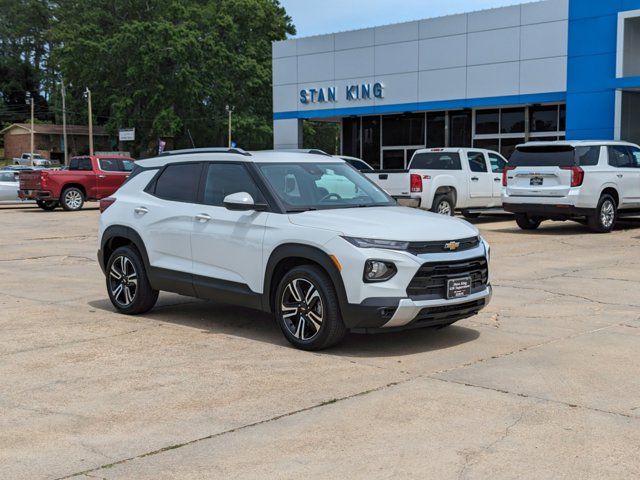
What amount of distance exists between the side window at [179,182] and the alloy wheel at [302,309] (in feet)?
5.76

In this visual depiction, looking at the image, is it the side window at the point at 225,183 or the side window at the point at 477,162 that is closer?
the side window at the point at 225,183

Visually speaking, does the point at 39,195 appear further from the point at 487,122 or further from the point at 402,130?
the point at 487,122

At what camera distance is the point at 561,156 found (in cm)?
Result: 1670

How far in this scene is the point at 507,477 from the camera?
160 inches

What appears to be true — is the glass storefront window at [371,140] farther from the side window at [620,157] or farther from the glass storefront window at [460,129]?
the side window at [620,157]

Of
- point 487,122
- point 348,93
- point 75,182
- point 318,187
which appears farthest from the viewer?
point 348,93

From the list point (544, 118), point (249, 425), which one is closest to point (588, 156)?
point (249, 425)

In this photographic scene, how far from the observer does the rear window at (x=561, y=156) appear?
1658 cm

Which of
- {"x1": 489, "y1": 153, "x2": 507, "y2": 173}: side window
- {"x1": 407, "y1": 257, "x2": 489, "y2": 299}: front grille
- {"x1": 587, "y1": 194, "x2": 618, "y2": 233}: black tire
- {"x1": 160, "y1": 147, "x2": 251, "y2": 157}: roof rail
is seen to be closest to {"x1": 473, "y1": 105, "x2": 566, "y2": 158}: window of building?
{"x1": 489, "y1": 153, "x2": 507, "y2": 173}: side window

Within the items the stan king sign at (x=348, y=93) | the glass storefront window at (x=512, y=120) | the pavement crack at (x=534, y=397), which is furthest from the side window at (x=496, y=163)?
the pavement crack at (x=534, y=397)

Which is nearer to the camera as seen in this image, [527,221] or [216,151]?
[216,151]

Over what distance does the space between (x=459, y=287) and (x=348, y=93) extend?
29.2 metres

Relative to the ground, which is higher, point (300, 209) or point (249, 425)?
point (300, 209)

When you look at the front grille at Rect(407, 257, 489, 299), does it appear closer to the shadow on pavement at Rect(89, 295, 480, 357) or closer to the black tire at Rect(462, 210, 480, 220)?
the shadow on pavement at Rect(89, 295, 480, 357)
